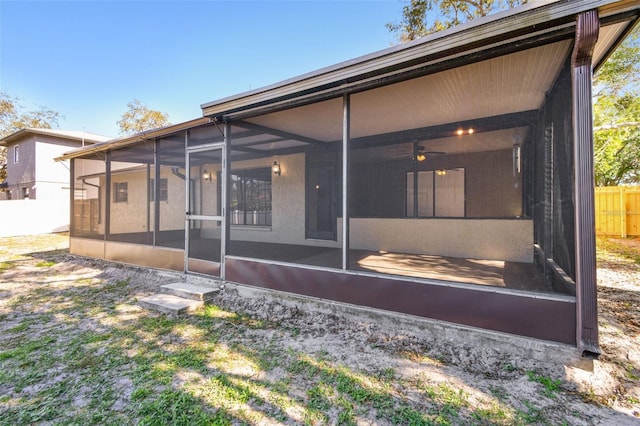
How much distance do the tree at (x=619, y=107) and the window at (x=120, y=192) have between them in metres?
14.2

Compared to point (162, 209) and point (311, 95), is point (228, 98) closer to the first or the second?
point (311, 95)

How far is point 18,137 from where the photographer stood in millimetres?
15273

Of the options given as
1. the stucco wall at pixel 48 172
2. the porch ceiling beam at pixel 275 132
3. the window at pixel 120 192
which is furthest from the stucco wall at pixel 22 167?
the porch ceiling beam at pixel 275 132

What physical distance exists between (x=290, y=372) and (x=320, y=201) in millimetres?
5073

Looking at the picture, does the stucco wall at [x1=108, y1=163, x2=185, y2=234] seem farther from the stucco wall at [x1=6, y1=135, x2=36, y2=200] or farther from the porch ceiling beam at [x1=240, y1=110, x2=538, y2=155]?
the stucco wall at [x1=6, y1=135, x2=36, y2=200]

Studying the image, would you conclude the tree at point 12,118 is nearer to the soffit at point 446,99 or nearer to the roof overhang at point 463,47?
the soffit at point 446,99

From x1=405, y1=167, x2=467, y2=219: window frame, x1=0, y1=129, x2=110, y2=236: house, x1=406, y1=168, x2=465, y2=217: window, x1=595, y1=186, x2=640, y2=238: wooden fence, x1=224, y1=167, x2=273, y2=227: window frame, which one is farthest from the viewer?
x1=0, y1=129, x2=110, y2=236: house

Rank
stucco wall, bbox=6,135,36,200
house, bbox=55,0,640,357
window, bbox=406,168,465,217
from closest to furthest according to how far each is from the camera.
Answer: house, bbox=55,0,640,357 → window, bbox=406,168,465,217 → stucco wall, bbox=6,135,36,200

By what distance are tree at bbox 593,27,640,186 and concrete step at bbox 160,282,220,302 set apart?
28.0 ft

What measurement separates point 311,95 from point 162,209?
786 centimetres

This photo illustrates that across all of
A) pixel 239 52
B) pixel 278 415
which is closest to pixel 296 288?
pixel 278 415

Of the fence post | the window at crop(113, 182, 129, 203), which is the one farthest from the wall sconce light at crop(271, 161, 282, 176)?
the fence post

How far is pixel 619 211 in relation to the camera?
31.9ft

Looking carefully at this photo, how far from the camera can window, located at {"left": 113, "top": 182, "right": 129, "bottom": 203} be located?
36.4ft
